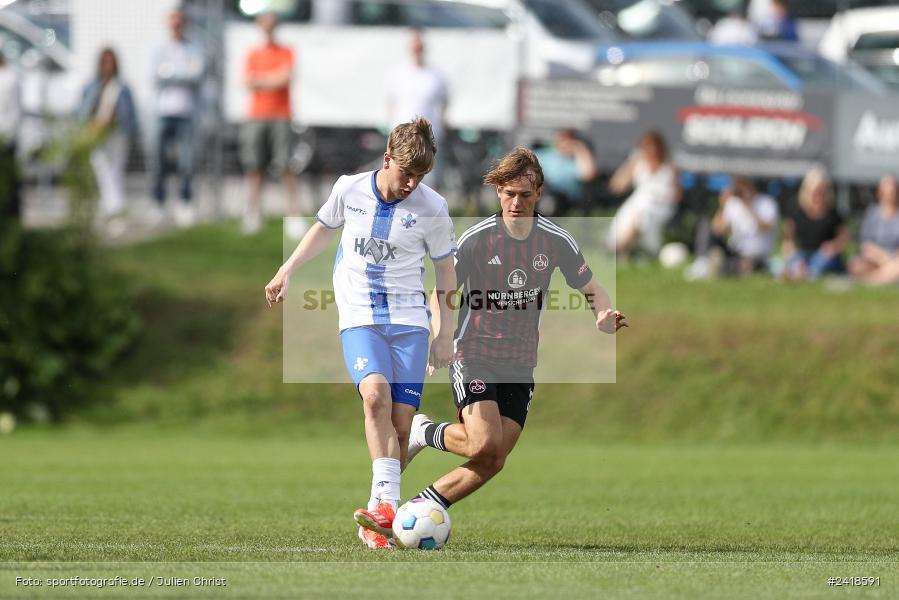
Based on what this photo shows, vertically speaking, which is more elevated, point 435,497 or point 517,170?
point 517,170

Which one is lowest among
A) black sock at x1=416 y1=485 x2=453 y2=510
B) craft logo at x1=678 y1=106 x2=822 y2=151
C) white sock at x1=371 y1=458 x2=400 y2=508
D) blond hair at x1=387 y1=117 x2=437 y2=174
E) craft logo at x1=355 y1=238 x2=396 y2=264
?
black sock at x1=416 y1=485 x2=453 y2=510

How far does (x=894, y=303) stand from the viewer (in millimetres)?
19234

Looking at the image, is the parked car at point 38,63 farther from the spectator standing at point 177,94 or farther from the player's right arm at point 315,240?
the player's right arm at point 315,240

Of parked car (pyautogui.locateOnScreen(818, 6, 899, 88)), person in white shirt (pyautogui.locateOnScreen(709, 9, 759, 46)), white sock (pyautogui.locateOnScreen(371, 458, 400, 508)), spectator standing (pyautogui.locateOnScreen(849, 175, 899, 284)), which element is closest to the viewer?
white sock (pyautogui.locateOnScreen(371, 458, 400, 508))

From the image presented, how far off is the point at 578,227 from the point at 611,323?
1139 centimetres

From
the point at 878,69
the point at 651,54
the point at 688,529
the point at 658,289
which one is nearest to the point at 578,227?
the point at 658,289

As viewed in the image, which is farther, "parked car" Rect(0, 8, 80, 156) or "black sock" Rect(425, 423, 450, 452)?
"parked car" Rect(0, 8, 80, 156)

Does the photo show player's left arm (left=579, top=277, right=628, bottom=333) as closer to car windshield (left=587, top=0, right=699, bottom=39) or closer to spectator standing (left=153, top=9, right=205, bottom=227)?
spectator standing (left=153, top=9, right=205, bottom=227)

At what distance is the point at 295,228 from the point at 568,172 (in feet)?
11.1

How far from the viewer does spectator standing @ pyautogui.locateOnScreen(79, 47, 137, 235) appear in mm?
20031

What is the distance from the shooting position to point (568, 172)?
66.0ft

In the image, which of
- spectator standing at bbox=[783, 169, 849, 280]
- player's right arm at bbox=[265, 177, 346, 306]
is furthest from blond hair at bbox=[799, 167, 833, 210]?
player's right arm at bbox=[265, 177, 346, 306]

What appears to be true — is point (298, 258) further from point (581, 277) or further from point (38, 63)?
point (38, 63)

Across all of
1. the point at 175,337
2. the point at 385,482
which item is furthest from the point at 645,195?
the point at 385,482
